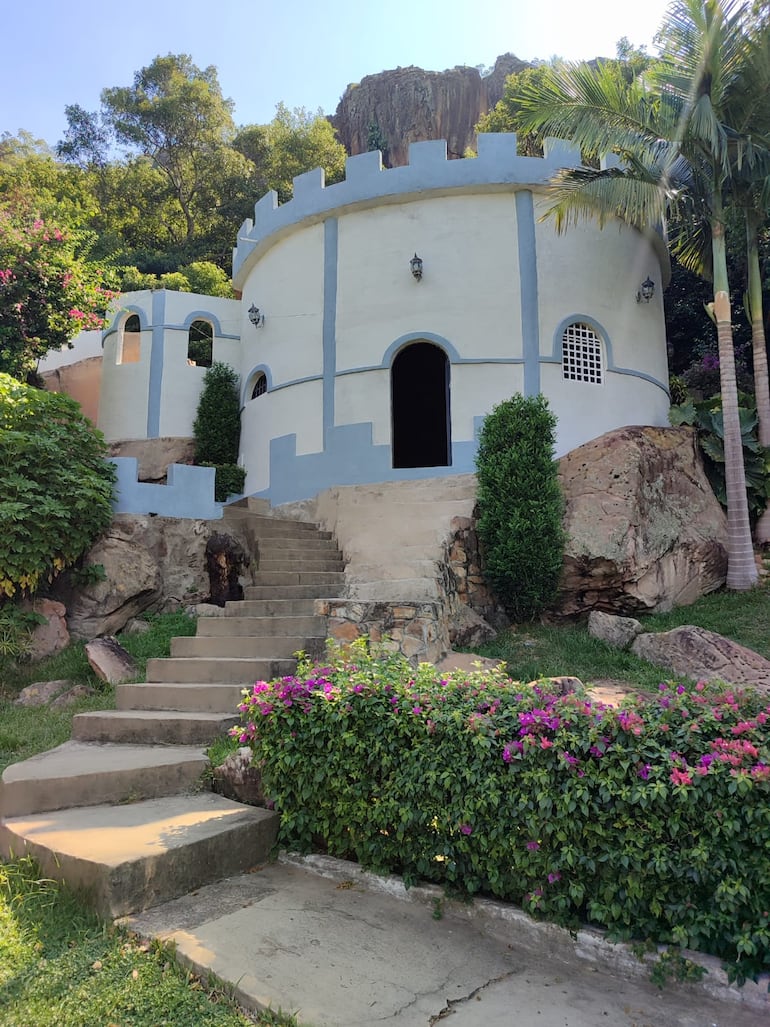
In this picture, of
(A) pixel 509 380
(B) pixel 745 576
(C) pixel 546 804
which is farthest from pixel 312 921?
(A) pixel 509 380

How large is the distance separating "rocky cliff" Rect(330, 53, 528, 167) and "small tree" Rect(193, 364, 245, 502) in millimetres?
30717

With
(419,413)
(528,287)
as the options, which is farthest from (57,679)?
(419,413)

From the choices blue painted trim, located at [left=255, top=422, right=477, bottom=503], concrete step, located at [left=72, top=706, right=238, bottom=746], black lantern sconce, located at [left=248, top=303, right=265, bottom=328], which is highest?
black lantern sconce, located at [left=248, top=303, right=265, bottom=328]

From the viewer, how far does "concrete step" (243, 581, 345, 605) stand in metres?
7.83

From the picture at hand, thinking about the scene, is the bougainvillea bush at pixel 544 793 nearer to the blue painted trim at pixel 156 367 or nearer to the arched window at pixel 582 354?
the arched window at pixel 582 354

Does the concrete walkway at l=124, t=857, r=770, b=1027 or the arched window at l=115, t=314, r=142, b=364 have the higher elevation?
the arched window at l=115, t=314, r=142, b=364

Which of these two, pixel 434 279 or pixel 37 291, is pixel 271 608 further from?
pixel 37 291

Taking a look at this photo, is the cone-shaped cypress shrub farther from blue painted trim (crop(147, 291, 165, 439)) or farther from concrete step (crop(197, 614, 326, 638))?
concrete step (crop(197, 614, 326, 638))

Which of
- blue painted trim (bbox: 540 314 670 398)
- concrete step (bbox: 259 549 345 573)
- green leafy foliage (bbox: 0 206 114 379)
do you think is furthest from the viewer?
green leafy foliage (bbox: 0 206 114 379)

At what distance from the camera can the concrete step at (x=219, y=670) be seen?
5820 mm

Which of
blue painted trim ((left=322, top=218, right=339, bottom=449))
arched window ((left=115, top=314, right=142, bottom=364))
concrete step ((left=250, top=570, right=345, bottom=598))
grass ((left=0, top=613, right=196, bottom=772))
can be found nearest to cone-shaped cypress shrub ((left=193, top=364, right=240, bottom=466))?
arched window ((left=115, top=314, right=142, bottom=364))

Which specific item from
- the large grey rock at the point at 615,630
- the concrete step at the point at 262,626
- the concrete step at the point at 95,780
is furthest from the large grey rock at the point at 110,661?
the large grey rock at the point at 615,630

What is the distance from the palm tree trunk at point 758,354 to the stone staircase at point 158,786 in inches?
298

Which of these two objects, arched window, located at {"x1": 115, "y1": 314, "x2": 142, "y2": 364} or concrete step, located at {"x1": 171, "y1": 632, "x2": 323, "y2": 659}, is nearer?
concrete step, located at {"x1": 171, "y1": 632, "x2": 323, "y2": 659}
